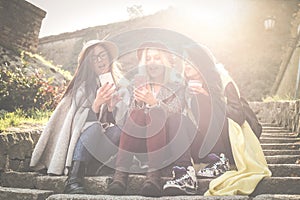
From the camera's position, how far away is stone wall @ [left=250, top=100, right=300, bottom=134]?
4018 mm

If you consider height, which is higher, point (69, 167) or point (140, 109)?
point (140, 109)

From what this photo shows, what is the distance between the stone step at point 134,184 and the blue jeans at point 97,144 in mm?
171

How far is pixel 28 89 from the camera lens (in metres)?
4.28

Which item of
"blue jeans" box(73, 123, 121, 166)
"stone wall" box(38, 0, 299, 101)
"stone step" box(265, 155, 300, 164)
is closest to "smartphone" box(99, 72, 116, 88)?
"blue jeans" box(73, 123, 121, 166)

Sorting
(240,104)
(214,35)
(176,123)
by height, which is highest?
(214,35)

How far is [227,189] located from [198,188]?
0.76 ft

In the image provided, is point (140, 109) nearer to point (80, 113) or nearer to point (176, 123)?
point (176, 123)

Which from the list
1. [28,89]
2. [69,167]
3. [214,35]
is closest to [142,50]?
[69,167]

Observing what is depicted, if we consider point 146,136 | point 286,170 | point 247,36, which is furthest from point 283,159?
point 247,36

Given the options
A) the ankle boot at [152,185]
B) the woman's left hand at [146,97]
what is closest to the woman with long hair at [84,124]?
the woman's left hand at [146,97]

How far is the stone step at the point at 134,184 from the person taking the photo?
2.08 metres

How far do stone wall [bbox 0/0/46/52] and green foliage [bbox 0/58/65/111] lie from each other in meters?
1.34

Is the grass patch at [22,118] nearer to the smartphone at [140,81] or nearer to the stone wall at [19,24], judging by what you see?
the smartphone at [140,81]

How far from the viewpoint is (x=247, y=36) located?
12016mm
